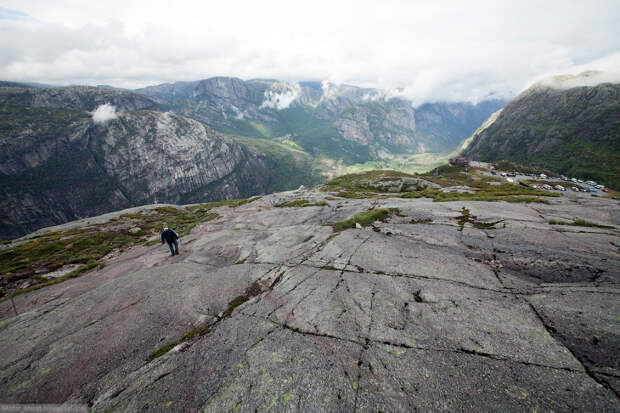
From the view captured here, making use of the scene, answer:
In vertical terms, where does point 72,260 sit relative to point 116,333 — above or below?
below

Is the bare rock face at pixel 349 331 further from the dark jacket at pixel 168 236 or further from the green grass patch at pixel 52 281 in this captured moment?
the dark jacket at pixel 168 236

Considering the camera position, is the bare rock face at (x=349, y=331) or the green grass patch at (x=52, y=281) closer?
the bare rock face at (x=349, y=331)

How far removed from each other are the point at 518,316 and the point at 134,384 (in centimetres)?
1675

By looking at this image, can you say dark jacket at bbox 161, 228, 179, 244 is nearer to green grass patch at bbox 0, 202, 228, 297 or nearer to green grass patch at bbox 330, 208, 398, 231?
green grass patch at bbox 0, 202, 228, 297

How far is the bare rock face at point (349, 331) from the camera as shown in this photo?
767cm

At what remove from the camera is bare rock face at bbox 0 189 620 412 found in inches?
302

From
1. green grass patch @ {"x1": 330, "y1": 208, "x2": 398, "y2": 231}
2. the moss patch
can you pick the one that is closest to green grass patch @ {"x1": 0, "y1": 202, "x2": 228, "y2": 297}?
green grass patch @ {"x1": 330, "y1": 208, "x2": 398, "y2": 231}

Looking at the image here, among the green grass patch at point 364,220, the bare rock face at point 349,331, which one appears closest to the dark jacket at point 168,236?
the bare rock face at point 349,331

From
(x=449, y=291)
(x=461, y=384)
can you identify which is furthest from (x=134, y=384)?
(x=449, y=291)

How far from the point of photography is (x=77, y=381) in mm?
9688

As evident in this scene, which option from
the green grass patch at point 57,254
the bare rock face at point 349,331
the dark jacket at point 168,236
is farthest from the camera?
the green grass patch at point 57,254

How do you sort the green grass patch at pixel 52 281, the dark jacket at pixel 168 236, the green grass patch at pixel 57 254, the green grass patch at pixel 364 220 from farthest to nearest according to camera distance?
the green grass patch at pixel 57 254 → the green grass patch at pixel 364 220 → the dark jacket at pixel 168 236 → the green grass patch at pixel 52 281

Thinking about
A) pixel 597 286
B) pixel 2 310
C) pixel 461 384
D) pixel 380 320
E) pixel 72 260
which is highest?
pixel 597 286

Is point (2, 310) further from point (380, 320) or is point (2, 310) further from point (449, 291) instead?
point (449, 291)
